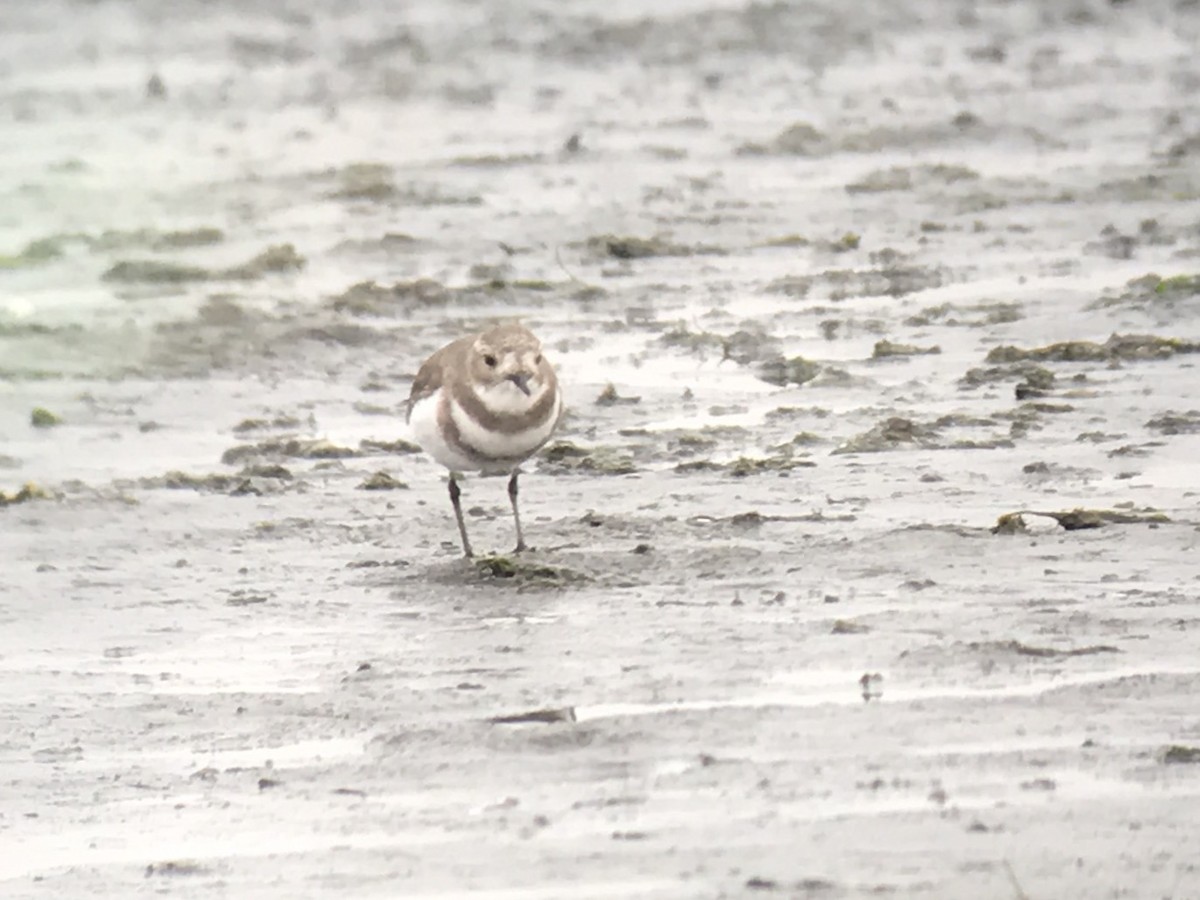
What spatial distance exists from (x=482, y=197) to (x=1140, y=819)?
1276 centimetres

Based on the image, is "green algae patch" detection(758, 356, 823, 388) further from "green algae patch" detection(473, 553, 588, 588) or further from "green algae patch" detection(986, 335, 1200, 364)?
"green algae patch" detection(473, 553, 588, 588)

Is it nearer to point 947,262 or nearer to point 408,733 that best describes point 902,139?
point 947,262

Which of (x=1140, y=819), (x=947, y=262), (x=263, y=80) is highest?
(x=263, y=80)

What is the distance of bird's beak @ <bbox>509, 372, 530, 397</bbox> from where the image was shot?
9.11 m

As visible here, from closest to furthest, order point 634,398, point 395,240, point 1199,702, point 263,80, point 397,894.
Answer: point 397,894, point 1199,702, point 634,398, point 395,240, point 263,80

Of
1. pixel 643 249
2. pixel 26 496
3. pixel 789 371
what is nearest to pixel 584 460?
pixel 789 371

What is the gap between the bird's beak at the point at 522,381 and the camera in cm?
911

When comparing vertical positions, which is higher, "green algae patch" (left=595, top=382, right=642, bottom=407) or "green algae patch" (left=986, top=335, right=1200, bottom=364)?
"green algae patch" (left=595, top=382, right=642, bottom=407)

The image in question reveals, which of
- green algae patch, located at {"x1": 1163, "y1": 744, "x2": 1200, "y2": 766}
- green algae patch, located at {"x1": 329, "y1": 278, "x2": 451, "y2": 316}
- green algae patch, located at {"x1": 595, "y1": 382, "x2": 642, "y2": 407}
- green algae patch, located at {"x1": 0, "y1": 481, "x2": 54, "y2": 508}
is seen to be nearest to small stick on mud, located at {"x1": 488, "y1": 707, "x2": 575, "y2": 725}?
green algae patch, located at {"x1": 1163, "y1": 744, "x2": 1200, "y2": 766}

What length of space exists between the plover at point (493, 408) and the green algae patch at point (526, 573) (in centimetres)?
30

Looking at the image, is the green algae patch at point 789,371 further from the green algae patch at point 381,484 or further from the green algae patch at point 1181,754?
the green algae patch at point 1181,754

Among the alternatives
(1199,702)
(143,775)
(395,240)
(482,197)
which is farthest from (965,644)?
(482,197)

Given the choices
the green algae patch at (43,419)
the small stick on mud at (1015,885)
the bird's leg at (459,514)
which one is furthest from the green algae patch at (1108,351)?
the small stick on mud at (1015,885)

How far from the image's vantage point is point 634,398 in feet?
38.8
